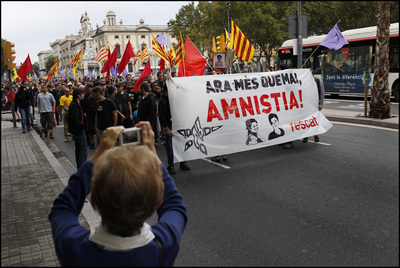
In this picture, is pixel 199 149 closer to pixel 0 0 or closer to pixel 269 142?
pixel 269 142

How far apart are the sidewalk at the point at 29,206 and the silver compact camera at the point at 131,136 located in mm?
430

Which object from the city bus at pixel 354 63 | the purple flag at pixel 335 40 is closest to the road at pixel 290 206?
the purple flag at pixel 335 40

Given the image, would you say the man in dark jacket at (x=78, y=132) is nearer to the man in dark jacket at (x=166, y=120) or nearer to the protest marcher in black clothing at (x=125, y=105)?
the man in dark jacket at (x=166, y=120)

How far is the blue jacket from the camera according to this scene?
1.27 m

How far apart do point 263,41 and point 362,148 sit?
2538 centimetres

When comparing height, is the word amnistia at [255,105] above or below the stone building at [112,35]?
below

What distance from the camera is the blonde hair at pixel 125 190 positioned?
4.08 ft

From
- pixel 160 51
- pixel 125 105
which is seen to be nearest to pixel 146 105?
pixel 125 105

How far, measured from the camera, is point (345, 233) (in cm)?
405

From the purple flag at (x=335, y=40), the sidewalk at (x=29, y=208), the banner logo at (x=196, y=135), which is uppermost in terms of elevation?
the purple flag at (x=335, y=40)

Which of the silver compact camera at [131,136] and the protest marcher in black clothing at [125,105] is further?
the protest marcher in black clothing at [125,105]

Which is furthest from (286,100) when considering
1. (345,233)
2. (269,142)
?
(345,233)

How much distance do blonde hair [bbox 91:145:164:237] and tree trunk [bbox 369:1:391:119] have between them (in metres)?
10.8

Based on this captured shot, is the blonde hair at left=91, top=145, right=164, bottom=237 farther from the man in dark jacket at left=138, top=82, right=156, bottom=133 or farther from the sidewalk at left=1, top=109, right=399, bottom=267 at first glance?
the man in dark jacket at left=138, top=82, right=156, bottom=133
